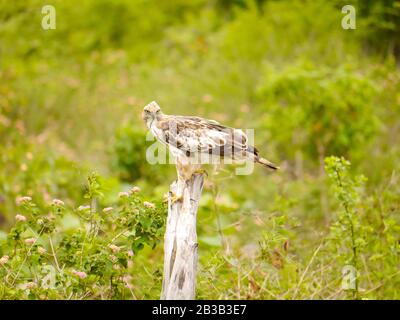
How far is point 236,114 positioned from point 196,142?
6.52m

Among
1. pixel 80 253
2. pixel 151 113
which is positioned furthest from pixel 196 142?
pixel 80 253

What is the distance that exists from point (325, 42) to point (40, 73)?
5.08 m

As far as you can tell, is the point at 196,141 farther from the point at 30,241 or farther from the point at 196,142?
the point at 30,241

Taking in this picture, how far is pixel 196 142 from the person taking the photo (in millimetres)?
3727

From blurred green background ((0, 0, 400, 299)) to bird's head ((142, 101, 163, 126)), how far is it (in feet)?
2.84

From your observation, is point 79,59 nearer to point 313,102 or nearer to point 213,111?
point 213,111

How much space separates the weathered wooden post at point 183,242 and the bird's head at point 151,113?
1.32 ft

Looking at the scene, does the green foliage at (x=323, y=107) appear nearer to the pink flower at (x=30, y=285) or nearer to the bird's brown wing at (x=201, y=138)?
the bird's brown wing at (x=201, y=138)

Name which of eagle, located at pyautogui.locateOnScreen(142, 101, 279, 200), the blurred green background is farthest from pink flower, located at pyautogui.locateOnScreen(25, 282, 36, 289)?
eagle, located at pyautogui.locateOnScreen(142, 101, 279, 200)

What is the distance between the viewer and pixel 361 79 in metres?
7.63

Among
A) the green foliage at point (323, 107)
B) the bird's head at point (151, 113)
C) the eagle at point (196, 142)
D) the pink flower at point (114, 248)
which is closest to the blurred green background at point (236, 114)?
the green foliage at point (323, 107)

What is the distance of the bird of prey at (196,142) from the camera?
3734 millimetres

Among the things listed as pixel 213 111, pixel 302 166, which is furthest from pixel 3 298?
pixel 213 111

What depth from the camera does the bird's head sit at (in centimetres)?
381
